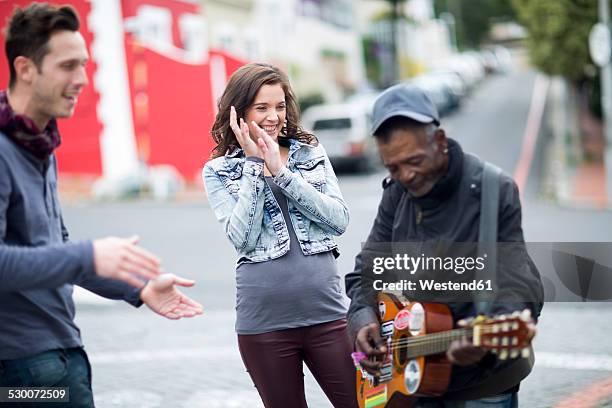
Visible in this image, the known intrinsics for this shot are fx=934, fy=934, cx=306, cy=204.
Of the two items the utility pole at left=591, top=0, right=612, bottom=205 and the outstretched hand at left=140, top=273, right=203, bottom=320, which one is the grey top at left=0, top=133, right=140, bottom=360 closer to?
the outstretched hand at left=140, top=273, right=203, bottom=320

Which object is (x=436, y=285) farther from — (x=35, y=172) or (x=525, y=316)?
(x=35, y=172)

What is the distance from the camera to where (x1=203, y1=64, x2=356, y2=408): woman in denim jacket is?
12.0 feet

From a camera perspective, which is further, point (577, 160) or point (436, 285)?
point (577, 160)

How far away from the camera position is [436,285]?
307cm

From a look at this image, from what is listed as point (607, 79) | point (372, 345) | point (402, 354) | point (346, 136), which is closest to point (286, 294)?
point (372, 345)

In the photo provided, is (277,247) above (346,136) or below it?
above

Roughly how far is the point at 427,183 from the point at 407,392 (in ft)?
2.36

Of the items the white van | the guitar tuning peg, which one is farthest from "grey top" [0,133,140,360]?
the white van

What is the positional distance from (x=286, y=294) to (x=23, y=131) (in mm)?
1214

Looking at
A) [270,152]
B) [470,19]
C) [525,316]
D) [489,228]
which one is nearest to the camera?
[525,316]

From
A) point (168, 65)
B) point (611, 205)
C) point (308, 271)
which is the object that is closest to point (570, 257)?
point (308, 271)

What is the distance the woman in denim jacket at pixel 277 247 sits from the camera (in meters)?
3.64

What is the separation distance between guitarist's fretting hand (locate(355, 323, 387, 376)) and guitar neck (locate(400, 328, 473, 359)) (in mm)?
96

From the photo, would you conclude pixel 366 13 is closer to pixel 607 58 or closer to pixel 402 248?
pixel 607 58
